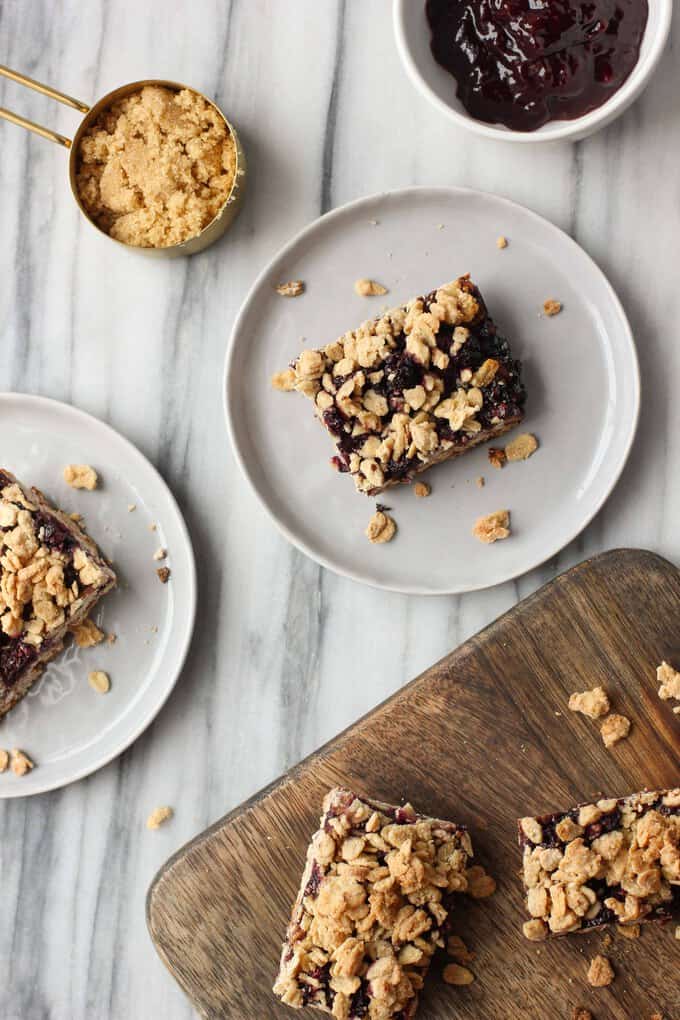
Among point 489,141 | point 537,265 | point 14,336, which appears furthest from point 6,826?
point 489,141

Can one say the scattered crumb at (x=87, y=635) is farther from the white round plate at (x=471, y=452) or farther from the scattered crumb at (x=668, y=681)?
the scattered crumb at (x=668, y=681)

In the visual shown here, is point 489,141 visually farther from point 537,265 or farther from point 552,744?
point 552,744

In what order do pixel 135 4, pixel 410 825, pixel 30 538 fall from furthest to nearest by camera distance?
pixel 135 4, pixel 30 538, pixel 410 825

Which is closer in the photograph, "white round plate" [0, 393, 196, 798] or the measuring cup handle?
the measuring cup handle

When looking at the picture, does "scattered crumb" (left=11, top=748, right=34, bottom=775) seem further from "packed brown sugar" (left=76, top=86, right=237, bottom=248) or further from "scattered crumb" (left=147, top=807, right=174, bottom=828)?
"packed brown sugar" (left=76, top=86, right=237, bottom=248)

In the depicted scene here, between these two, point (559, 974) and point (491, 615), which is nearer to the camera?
point (559, 974)

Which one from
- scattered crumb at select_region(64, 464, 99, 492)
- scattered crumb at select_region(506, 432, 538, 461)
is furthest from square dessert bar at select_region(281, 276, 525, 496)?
scattered crumb at select_region(64, 464, 99, 492)
